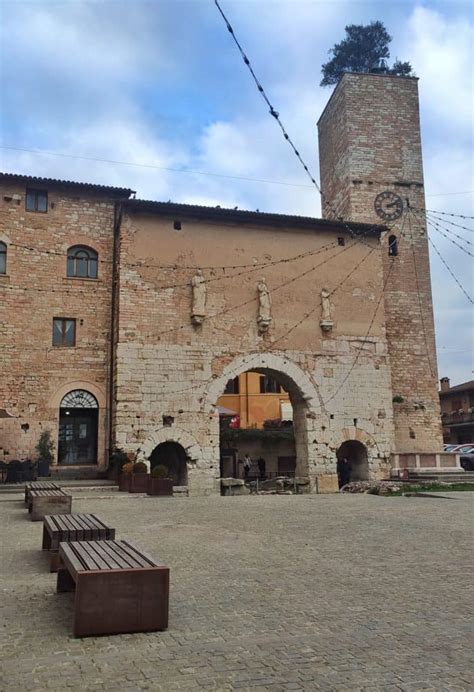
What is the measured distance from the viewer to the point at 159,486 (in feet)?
50.1

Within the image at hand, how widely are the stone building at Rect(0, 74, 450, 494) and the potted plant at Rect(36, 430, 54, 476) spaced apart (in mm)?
275

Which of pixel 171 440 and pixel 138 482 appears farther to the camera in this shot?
pixel 171 440

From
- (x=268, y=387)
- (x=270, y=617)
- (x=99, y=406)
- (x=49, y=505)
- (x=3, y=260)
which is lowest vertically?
(x=270, y=617)

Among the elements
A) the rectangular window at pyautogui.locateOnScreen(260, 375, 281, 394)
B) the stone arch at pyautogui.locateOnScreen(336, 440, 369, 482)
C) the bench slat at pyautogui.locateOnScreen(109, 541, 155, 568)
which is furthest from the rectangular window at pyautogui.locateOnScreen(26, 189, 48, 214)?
the bench slat at pyautogui.locateOnScreen(109, 541, 155, 568)

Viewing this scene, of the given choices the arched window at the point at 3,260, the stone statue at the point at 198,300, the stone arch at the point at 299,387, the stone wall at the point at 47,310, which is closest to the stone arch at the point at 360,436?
the stone arch at the point at 299,387

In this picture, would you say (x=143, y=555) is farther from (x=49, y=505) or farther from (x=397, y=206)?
(x=397, y=206)

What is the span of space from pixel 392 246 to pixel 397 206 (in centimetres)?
184

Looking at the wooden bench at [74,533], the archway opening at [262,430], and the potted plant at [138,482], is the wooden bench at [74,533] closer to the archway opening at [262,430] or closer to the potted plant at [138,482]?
the potted plant at [138,482]

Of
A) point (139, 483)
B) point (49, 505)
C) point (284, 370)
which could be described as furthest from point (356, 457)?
point (49, 505)

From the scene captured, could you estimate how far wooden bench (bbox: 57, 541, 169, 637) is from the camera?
3.90 metres

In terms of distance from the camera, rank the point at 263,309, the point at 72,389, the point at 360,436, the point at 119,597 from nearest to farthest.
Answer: the point at 119,597 → the point at 72,389 → the point at 263,309 → the point at 360,436

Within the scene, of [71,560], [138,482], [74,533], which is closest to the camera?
[71,560]

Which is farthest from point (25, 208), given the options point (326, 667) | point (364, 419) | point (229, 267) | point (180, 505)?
point (326, 667)

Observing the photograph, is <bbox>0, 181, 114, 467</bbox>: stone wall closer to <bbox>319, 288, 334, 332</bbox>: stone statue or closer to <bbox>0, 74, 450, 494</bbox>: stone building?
<bbox>0, 74, 450, 494</bbox>: stone building
